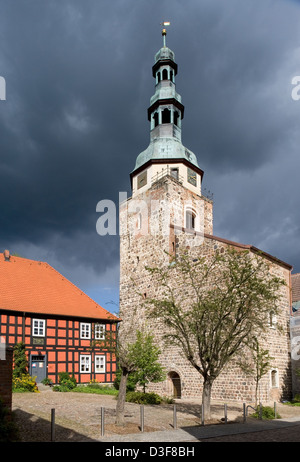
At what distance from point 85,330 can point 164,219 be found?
9.52 meters

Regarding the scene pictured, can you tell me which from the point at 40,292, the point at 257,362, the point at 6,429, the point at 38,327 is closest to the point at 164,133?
the point at 40,292

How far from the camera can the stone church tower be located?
25.0 meters

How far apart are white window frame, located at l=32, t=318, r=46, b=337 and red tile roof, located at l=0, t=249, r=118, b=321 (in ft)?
2.17

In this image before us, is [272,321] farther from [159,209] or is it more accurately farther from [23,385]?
[23,385]

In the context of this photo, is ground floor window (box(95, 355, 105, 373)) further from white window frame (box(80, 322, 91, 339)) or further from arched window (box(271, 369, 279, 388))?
arched window (box(271, 369, 279, 388))

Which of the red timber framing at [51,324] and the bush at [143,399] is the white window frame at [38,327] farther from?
the bush at [143,399]

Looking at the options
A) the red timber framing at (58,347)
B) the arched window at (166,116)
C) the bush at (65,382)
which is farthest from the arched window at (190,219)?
the bush at (65,382)

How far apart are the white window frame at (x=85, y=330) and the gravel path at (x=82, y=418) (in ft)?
26.2

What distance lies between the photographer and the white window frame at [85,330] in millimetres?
27047

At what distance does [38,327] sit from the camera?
25.2 m

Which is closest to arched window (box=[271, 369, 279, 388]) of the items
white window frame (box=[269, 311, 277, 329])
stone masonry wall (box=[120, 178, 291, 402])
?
stone masonry wall (box=[120, 178, 291, 402])

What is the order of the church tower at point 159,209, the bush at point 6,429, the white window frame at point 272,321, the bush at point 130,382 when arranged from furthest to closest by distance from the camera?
the church tower at point 159,209 → the bush at point 130,382 → the white window frame at point 272,321 → the bush at point 6,429

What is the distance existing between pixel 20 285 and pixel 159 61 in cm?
2358

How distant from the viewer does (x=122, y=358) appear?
44.4ft
